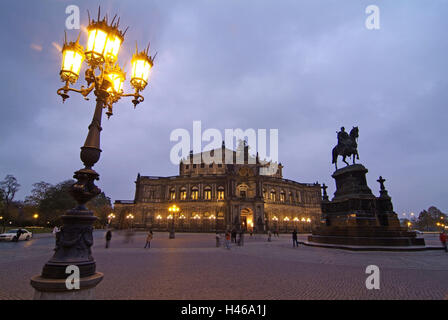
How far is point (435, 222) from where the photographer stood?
76188 millimetres

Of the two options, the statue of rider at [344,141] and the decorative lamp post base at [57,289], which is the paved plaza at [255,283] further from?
the statue of rider at [344,141]

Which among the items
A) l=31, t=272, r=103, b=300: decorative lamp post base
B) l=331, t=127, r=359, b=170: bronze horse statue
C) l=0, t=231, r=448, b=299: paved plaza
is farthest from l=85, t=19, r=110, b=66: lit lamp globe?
l=331, t=127, r=359, b=170: bronze horse statue

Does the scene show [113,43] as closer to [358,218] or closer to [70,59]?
[70,59]

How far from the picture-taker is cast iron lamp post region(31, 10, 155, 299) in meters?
3.38

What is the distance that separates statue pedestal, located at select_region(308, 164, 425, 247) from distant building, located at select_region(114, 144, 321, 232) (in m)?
28.4

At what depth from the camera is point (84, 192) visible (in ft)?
12.9

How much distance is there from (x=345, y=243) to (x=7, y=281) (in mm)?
18766

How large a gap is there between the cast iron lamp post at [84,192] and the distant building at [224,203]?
43.4 m

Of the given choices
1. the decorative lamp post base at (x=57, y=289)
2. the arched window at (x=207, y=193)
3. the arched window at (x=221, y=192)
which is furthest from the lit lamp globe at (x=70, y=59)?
the arched window at (x=221, y=192)

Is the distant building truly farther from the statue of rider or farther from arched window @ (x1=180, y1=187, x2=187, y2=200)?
the statue of rider

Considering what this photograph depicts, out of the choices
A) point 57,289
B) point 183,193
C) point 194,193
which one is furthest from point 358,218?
point 183,193

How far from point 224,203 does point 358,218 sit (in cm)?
3551
